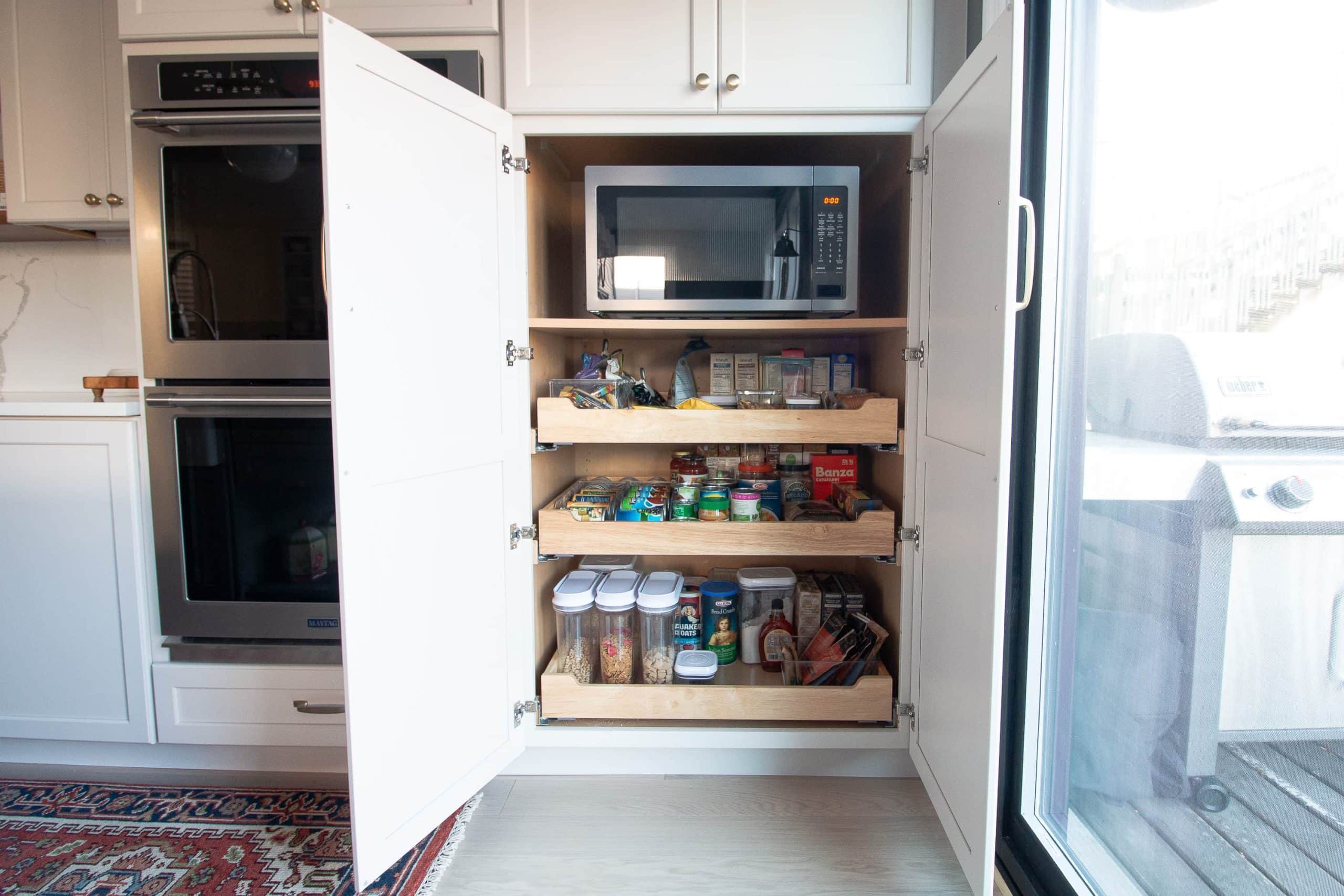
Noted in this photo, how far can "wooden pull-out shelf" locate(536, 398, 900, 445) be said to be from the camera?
143 centimetres

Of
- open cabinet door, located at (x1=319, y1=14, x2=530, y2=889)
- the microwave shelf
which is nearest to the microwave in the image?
open cabinet door, located at (x1=319, y1=14, x2=530, y2=889)

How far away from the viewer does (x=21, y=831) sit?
138cm

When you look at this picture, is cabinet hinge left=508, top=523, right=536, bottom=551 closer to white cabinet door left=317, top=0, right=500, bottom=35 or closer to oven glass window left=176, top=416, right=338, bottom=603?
oven glass window left=176, top=416, right=338, bottom=603

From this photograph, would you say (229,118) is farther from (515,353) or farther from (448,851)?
(448,851)

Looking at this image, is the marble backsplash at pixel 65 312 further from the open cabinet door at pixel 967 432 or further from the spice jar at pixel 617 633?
the open cabinet door at pixel 967 432

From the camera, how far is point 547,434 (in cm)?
145

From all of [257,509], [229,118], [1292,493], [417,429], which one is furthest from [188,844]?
[1292,493]

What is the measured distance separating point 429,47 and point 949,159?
108 centimetres

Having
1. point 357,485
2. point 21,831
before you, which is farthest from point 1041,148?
point 21,831

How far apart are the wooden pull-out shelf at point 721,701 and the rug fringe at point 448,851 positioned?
261 millimetres

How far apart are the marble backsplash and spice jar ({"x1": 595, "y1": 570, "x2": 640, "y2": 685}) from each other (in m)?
1.59

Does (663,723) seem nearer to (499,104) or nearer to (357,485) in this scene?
(357,485)

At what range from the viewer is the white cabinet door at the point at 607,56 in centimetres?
135

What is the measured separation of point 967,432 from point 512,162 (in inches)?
41.7
